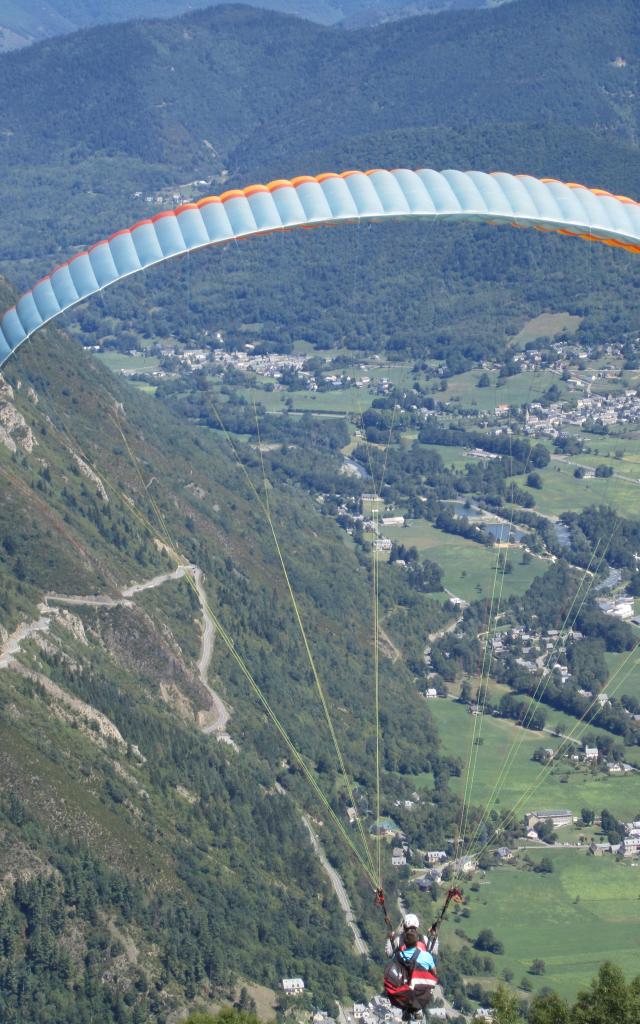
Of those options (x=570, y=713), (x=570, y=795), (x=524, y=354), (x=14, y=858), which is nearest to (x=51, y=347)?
(x=570, y=713)

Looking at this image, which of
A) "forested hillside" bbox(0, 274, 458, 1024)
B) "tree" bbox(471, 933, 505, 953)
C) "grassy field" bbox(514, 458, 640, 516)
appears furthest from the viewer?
"grassy field" bbox(514, 458, 640, 516)

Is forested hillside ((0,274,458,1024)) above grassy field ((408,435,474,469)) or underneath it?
underneath

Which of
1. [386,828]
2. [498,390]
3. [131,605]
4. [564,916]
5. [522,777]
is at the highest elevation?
[498,390]

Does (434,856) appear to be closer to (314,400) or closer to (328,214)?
(328,214)

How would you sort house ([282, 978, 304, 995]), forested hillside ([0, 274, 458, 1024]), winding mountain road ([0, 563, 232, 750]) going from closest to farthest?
forested hillside ([0, 274, 458, 1024]) < house ([282, 978, 304, 995]) < winding mountain road ([0, 563, 232, 750])

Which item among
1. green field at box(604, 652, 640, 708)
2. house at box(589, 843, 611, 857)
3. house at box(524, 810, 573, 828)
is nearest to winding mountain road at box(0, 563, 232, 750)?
house at box(524, 810, 573, 828)

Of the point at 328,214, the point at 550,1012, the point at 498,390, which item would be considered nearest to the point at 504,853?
the point at 550,1012

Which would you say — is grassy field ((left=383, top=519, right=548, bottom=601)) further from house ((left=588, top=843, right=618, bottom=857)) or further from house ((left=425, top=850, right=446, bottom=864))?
house ((left=425, top=850, right=446, bottom=864))

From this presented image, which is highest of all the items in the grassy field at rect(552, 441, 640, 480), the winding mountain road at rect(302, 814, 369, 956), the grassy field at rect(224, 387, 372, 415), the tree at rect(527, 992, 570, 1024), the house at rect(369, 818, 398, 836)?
the grassy field at rect(224, 387, 372, 415)
